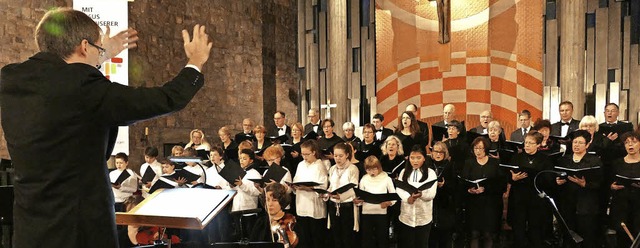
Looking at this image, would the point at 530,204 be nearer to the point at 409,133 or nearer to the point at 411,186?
the point at 411,186

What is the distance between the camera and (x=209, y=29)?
13078 mm

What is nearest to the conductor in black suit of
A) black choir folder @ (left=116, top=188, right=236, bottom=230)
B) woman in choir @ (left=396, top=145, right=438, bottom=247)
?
black choir folder @ (left=116, top=188, right=236, bottom=230)

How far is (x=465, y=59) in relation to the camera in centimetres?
1020

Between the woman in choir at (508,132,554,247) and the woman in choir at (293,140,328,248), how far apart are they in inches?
70.8

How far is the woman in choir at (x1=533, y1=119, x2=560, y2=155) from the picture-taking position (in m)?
6.18

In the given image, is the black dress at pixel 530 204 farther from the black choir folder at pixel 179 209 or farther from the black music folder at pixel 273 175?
the black choir folder at pixel 179 209

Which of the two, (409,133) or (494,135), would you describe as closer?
(494,135)

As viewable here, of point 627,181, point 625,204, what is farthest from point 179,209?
point 625,204

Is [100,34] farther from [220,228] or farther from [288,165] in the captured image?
[288,165]

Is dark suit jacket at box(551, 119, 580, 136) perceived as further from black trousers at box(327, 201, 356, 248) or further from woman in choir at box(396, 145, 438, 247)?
black trousers at box(327, 201, 356, 248)

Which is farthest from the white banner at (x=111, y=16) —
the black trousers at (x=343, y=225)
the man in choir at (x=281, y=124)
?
the black trousers at (x=343, y=225)

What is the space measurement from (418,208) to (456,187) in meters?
0.54

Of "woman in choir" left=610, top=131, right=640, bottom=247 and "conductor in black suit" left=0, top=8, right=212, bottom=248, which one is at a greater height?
"conductor in black suit" left=0, top=8, right=212, bottom=248

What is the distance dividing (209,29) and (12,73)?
11.5m
